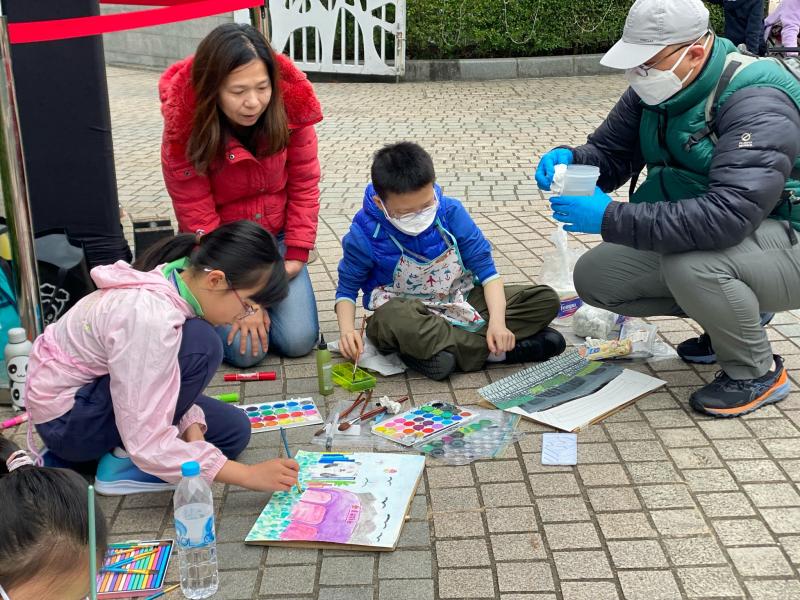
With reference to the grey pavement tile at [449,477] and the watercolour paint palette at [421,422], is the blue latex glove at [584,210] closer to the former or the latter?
the watercolour paint palette at [421,422]

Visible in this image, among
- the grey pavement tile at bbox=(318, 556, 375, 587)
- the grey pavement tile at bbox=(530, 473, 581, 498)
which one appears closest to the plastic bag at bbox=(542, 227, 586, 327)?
the grey pavement tile at bbox=(530, 473, 581, 498)

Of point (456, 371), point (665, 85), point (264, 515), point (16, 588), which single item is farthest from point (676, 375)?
point (16, 588)

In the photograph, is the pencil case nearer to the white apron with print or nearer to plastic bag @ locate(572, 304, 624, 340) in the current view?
the white apron with print

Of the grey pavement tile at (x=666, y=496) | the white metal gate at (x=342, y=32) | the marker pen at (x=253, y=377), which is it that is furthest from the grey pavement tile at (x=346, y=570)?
the white metal gate at (x=342, y=32)

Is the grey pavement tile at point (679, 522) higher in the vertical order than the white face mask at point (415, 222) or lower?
lower

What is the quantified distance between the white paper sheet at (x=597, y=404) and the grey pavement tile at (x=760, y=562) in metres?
0.81

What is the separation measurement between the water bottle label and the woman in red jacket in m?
1.06

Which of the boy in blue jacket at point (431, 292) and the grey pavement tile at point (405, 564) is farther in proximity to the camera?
the boy in blue jacket at point (431, 292)

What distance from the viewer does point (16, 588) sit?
1.61 m

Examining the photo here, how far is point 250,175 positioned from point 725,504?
234 cm

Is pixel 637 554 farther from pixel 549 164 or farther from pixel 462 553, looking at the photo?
pixel 549 164

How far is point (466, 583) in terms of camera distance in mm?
2482

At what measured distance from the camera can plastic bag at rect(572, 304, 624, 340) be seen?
13.4ft

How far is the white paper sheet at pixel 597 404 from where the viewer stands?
132 inches
